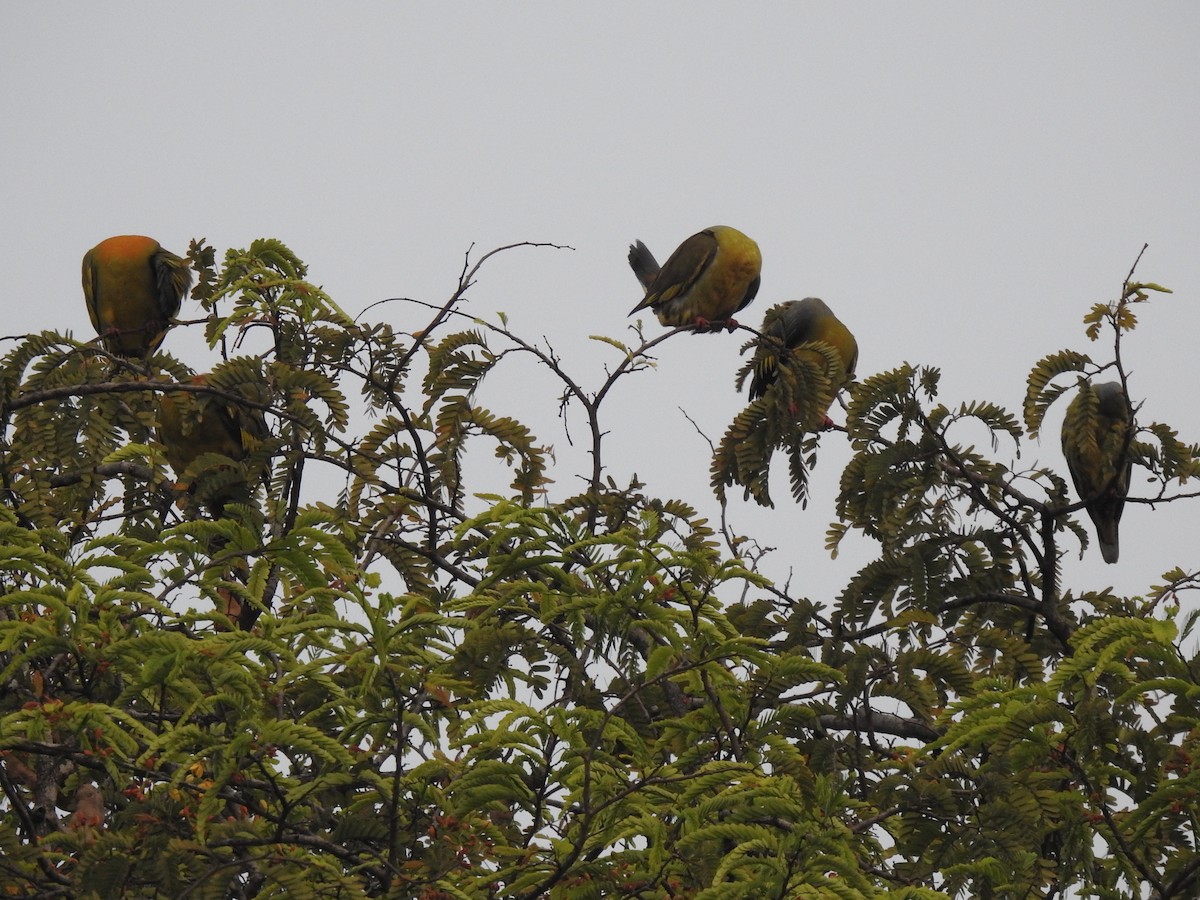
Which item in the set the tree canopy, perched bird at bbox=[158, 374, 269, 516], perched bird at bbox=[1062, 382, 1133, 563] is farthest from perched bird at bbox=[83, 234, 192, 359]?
perched bird at bbox=[1062, 382, 1133, 563]

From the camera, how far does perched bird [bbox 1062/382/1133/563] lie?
15.2 feet

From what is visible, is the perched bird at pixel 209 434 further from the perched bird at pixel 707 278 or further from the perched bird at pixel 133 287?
the perched bird at pixel 707 278

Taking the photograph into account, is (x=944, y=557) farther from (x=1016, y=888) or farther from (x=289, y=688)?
(x=289, y=688)

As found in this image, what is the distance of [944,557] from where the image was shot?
4.12 metres

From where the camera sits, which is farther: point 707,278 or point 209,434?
point 707,278

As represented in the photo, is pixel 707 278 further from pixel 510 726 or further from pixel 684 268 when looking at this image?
pixel 510 726

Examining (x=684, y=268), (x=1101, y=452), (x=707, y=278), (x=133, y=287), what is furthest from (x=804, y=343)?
(x=133, y=287)

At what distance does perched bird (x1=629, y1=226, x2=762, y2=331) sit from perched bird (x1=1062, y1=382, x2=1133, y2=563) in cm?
225

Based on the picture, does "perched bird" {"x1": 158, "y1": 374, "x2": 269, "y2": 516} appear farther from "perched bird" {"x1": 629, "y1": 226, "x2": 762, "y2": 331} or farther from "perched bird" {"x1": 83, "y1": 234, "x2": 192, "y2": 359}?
"perched bird" {"x1": 629, "y1": 226, "x2": 762, "y2": 331}

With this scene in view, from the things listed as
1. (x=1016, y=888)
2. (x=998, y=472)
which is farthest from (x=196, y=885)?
(x=998, y=472)

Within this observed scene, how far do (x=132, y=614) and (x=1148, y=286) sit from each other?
10.4 feet

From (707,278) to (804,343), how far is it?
1292 millimetres

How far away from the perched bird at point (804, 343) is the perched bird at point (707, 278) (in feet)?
1.66

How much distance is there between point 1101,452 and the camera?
16.3ft
